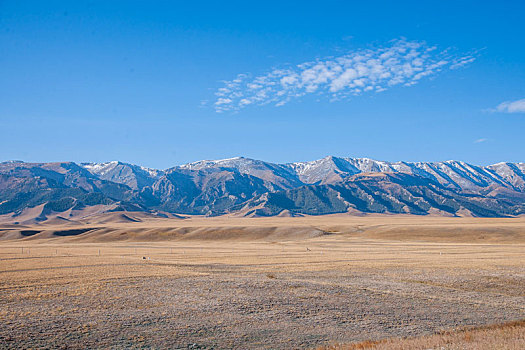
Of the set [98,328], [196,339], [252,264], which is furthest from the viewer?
[252,264]

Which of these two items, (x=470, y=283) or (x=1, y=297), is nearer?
(x=1, y=297)

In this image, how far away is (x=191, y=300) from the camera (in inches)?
1240

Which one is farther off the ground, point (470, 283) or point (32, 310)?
point (32, 310)

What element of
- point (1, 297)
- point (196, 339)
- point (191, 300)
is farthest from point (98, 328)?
point (1, 297)

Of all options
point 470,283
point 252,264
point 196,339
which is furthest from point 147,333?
point 252,264

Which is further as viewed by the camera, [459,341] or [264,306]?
[264,306]

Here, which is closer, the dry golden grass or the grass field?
the dry golden grass

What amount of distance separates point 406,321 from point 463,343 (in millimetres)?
6204

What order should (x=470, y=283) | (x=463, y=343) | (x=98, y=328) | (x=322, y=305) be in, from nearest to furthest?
(x=463, y=343), (x=98, y=328), (x=322, y=305), (x=470, y=283)

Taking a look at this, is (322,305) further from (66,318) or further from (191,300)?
(66,318)

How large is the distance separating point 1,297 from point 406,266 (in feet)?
144

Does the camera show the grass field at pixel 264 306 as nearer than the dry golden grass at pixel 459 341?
No

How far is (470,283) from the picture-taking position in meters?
39.2

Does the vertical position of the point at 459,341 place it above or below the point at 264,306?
above
